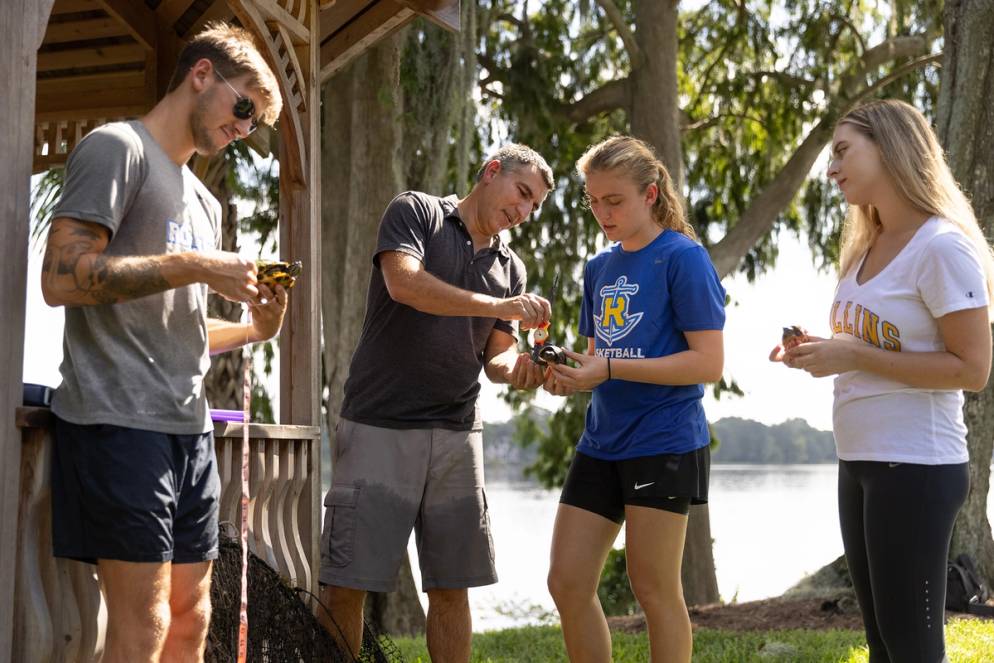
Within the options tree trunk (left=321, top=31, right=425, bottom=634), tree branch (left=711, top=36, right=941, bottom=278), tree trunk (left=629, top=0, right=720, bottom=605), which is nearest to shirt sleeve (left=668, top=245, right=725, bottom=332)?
tree trunk (left=321, top=31, right=425, bottom=634)

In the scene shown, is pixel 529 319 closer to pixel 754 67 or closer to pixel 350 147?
pixel 350 147

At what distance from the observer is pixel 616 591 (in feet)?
36.1

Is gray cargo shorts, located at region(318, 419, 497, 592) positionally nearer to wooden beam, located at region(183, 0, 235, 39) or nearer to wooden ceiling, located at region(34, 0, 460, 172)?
wooden ceiling, located at region(34, 0, 460, 172)

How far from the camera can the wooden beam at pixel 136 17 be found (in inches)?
233

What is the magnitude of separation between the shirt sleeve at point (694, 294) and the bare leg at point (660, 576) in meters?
0.62

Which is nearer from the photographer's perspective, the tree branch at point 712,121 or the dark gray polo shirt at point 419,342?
the dark gray polo shirt at point 419,342

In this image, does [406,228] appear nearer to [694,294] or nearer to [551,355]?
[551,355]

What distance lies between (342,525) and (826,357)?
5.69ft

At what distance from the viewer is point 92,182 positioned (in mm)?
2623

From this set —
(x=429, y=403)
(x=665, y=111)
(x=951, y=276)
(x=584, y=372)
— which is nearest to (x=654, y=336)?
(x=584, y=372)

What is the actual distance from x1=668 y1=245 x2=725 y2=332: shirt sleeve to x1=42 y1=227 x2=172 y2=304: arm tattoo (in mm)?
1665

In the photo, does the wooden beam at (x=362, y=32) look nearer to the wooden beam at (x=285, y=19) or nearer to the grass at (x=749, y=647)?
the wooden beam at (x=285, y=19)

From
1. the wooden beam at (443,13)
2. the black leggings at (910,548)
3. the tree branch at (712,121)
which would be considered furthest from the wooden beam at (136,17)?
the tree branch at (712,121)

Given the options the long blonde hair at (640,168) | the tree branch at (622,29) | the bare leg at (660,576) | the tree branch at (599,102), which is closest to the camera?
the bare leg at (660,576)
